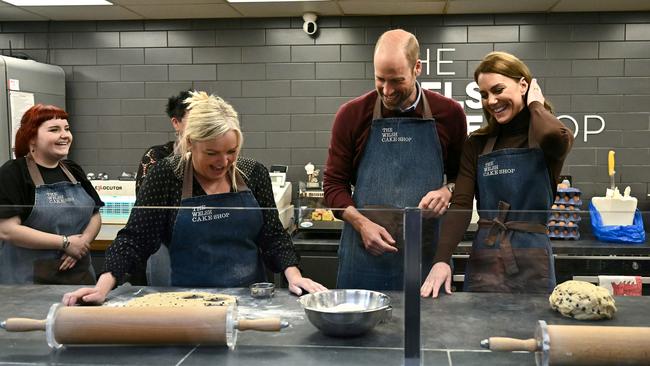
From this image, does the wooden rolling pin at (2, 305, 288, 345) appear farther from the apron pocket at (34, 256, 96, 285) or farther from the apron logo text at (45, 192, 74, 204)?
the apron logo text at (45, 192, 74, 204)

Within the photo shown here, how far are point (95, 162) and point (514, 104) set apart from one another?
3.65m

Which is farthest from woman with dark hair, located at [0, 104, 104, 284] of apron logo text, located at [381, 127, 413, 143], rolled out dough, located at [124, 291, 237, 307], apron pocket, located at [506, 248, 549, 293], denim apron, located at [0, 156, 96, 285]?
apron pocket, located at [506, 248, 549, 293]

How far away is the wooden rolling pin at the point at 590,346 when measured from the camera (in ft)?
3.94

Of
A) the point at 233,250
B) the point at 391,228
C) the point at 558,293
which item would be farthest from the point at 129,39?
the point at 558,293

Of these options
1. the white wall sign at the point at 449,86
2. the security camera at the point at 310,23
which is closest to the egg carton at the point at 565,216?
the white wall sign at the point at 449,86

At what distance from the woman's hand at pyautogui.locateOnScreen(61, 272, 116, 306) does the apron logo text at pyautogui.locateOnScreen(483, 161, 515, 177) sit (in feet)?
4.06

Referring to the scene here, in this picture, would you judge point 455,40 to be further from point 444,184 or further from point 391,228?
point 391,228

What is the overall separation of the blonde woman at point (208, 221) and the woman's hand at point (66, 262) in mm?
88

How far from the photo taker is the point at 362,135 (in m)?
2.35

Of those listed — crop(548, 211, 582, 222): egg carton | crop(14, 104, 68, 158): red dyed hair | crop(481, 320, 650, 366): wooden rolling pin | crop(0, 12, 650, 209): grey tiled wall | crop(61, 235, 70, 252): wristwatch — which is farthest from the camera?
crop(0, 12, 650, 209): grey tiled wall

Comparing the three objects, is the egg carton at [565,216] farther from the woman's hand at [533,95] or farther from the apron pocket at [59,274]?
the apron pocket at [59,274]

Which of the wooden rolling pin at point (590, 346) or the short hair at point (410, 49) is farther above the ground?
the short hair at point (410, 49)

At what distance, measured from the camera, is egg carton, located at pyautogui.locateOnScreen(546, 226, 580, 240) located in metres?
1.65

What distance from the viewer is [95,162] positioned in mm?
4836
